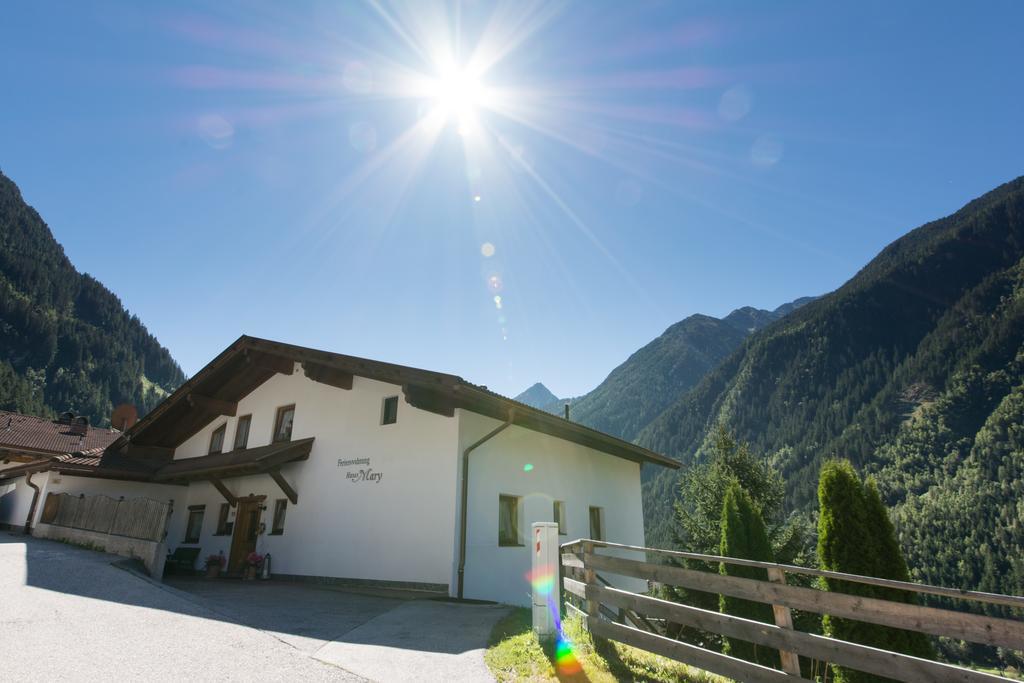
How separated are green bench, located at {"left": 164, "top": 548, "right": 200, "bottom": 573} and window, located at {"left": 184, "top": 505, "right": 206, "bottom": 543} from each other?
1270 mm

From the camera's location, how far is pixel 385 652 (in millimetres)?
6422

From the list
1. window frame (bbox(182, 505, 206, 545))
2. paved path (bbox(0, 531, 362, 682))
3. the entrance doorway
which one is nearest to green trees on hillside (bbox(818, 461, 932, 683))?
paved path (bbox(0, 531, 362, 682))

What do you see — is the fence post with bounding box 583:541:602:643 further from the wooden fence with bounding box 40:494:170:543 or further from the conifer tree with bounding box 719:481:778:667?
the wooden fence with bounding box 40:494:170:543

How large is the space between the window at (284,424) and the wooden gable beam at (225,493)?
1.94m

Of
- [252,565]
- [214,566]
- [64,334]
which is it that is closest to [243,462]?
[252,565]

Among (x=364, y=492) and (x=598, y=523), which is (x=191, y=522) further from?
(x=598, y=523)

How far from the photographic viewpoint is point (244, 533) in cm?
1688

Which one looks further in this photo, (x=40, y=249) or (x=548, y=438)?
(x=40, y=249)

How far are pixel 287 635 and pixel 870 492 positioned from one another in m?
7.32

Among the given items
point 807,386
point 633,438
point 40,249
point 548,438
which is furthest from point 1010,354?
point 40,249

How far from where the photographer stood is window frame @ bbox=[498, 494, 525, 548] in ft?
43.5

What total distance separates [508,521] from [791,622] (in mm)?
9862

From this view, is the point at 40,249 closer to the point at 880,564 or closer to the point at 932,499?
the point at 880,564

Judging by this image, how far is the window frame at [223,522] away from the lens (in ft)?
57.5
